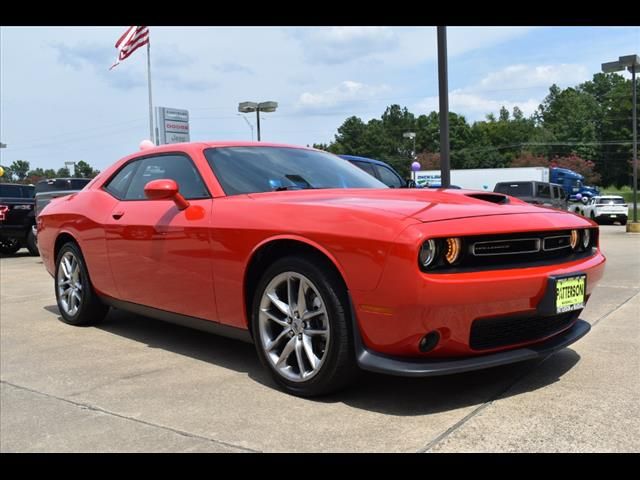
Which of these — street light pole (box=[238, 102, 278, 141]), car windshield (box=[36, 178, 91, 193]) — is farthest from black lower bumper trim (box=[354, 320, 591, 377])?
street light pole (box=[238, 102, 278, 141])

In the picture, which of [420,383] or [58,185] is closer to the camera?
[420,383]

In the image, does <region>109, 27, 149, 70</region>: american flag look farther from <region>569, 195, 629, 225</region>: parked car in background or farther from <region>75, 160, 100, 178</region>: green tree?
<region>75, 160, 100, 178</region>: green tree

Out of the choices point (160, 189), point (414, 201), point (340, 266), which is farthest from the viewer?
point (160, 189)

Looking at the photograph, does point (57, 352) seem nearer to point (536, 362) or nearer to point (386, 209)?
point (386, 209)

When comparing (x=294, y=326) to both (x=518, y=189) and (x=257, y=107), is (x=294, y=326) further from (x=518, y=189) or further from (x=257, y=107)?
(x=257, y=107)

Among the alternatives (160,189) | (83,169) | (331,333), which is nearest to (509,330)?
(331,333)

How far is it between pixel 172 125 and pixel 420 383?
1621 cm

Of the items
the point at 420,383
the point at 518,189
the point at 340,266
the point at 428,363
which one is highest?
the point at 518,189

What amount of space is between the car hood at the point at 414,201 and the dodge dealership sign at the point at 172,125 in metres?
14.7

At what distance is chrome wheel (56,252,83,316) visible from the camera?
5012 mm

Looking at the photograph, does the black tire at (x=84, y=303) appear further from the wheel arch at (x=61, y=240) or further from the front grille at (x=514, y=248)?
the front grille at (x=514, y=248)

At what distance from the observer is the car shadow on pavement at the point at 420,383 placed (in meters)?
2.94

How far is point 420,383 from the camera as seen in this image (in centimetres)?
329
